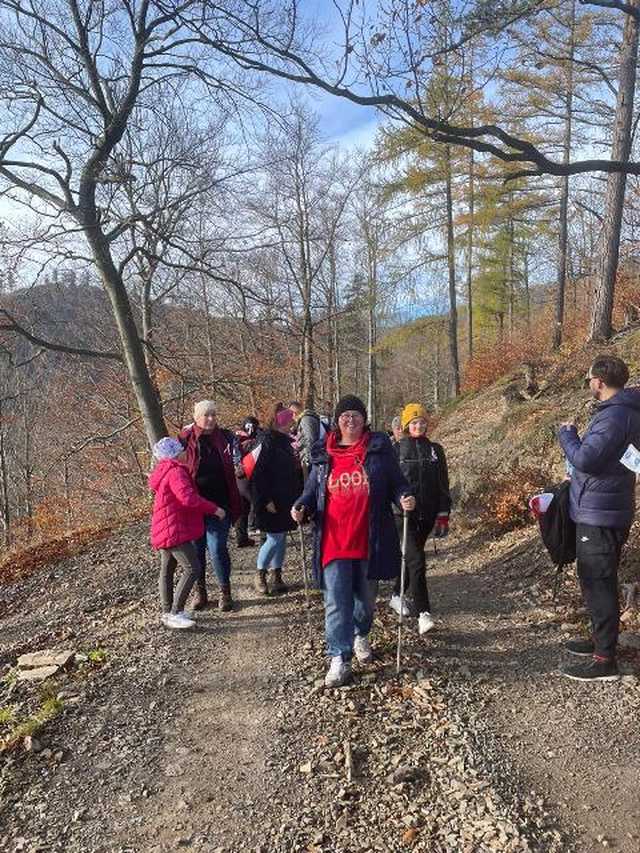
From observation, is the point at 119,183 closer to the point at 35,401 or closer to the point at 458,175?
the point at 458,175

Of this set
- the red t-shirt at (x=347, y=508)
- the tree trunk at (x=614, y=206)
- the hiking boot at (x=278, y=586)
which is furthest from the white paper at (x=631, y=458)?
the tree trunk at (x=614, y=206)

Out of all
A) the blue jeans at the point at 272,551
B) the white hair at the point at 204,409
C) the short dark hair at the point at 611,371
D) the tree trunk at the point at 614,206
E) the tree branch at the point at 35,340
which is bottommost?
the blue jeans at the point at 272,551

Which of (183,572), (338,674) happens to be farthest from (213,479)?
(338,674)

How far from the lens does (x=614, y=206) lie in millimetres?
12375

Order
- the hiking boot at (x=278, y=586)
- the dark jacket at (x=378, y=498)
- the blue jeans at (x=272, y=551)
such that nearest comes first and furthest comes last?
the dark jacket at (x=378, y=498), the blue jeans at (x=272, y=551), the hiking boot at (x=278, y=586)

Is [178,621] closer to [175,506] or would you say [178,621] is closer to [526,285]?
[175,506]

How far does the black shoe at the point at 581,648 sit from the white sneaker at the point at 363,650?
158cm

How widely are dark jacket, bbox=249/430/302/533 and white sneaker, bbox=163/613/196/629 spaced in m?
1.24

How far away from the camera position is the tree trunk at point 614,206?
11.5 metres

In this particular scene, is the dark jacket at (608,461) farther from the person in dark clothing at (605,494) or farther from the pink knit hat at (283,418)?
the pink knit hat at (283,418)

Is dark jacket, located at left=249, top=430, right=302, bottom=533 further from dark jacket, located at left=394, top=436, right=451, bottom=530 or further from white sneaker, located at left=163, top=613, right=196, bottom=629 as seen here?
dark jacket, located at left=394, top=436, right=451, bottom=530

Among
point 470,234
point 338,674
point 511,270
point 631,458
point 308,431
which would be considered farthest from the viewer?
point 511,270

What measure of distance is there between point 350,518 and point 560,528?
1.64m

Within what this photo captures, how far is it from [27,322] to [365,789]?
10.1 meters
